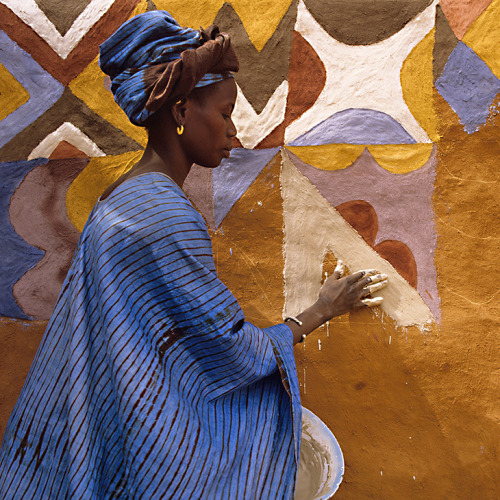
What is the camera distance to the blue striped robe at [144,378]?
1.11 metres

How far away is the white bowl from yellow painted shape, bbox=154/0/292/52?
1.42 meters

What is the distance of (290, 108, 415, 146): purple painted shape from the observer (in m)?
1.95

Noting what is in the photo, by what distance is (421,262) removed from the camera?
6.37ft

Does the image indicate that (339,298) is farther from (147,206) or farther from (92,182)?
(92,182)

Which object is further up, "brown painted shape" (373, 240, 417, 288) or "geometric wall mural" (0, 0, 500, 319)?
"geometric wall mural" (0, 0, 500, 319)

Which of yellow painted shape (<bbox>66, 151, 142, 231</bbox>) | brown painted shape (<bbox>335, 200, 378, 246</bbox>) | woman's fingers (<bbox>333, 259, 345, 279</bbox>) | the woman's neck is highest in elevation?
the woman's neck

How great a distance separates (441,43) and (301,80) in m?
0.52

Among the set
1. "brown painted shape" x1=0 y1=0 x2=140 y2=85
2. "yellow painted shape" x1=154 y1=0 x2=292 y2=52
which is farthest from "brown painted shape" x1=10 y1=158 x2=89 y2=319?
"yellow painted shape" x1=154 y1=0 x2=292 y2=52

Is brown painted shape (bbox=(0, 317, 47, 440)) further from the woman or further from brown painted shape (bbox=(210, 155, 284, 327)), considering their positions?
the woman

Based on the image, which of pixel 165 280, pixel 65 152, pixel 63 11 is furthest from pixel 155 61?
pixel 63 11

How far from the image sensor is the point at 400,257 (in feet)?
6.41

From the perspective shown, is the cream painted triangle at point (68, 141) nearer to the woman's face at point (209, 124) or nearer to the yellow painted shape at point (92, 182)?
the yellow painted shape at point (92, 182)

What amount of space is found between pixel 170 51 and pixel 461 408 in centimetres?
155

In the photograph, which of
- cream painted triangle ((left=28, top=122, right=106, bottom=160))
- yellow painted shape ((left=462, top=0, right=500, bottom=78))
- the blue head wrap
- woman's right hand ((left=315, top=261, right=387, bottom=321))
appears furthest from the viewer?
cream painted triangle ((left=28, top=122, right=106, bottom=160))
